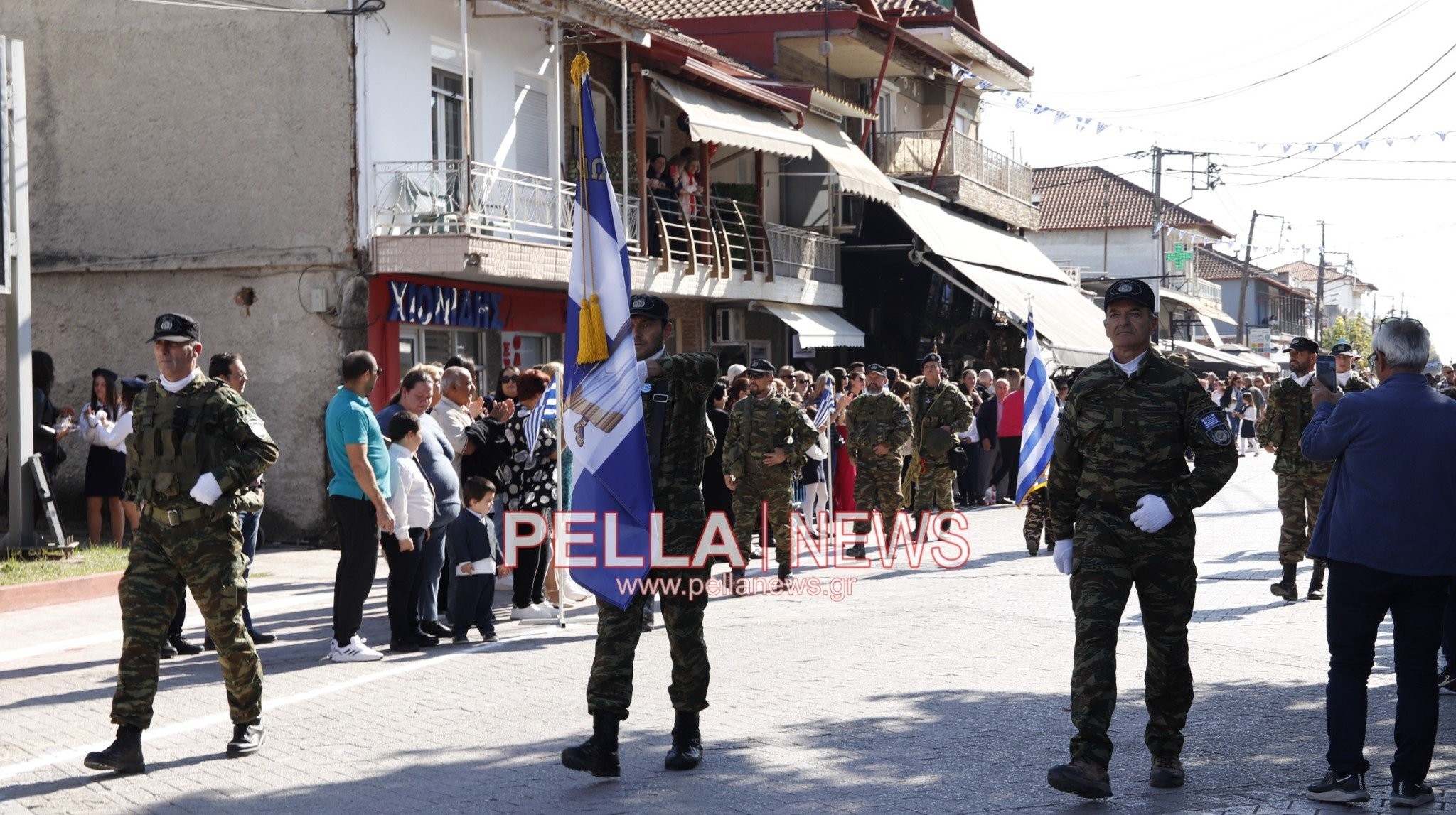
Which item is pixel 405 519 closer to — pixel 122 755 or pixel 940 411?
pixel 122 755

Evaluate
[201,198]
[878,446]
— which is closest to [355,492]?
[878,446]

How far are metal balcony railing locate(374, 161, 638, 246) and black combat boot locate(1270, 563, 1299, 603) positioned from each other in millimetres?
8269

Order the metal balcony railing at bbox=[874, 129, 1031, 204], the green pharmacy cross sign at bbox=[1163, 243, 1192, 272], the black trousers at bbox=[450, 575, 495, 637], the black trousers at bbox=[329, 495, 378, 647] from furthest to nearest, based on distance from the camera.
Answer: the green pharmacy cross sign at bbox=[1163, 243, 1192, 272], the metal balcony railing at bbox=[874, 129, 1031, 204], the black trousers at bbox=[450, 575, 495, 637], the black trousers at bbox=[329, 495, 378, 647]

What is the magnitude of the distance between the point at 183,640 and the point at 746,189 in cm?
1786

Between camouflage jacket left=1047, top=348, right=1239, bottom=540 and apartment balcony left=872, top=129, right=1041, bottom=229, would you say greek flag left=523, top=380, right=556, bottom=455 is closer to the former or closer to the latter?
camouflage jacket left=1047, top=348, right=1239, bottom=540

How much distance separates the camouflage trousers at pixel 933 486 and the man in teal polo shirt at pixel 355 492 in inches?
291

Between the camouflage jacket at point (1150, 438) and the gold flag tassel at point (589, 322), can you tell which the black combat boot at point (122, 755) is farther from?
the camouflage jacket at point (1150, 438)

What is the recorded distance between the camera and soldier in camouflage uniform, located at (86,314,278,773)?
6.25 metres

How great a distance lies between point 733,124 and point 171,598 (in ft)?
55.1

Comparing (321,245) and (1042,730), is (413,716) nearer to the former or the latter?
(1042,730)

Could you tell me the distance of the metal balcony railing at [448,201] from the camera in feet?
56.1

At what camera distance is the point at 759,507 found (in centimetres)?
1359

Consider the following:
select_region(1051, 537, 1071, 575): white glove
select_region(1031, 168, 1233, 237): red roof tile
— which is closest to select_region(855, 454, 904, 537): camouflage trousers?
select_region(1051, 537, 1071, 575): white glove

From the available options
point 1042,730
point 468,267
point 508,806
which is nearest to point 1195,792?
point 1042,730
